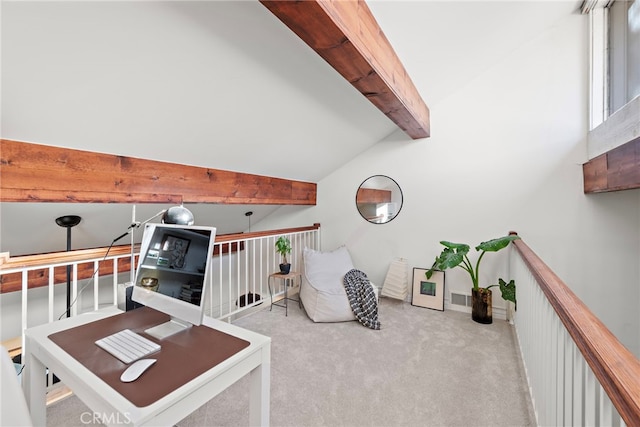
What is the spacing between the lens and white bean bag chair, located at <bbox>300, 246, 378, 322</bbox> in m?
2.82

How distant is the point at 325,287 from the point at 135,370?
2.17 metres

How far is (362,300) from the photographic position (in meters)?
2.87

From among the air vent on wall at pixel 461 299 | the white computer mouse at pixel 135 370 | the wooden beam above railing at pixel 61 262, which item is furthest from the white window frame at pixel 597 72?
the white computer mouse at pixel 135 370

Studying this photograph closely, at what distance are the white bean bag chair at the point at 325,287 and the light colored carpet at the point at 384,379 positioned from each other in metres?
0.11

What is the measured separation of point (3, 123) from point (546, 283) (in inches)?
107

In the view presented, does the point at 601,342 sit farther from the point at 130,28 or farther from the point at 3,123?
the point at 3,123

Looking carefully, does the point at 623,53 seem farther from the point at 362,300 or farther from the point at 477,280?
the point at 362,300

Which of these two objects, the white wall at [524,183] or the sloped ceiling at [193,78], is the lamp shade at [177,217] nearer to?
the sloped ceiling at [193,78]

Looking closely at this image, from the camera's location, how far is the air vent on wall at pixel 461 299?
316 centimetres

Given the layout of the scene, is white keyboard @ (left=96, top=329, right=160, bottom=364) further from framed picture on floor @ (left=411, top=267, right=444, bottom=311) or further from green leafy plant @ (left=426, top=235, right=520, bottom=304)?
A: framed picture on floor @ (left=411, top=267, right=444, bottom=311)

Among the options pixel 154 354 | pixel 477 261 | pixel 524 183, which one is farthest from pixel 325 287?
pixel 524 183

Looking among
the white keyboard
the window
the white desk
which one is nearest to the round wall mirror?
the window

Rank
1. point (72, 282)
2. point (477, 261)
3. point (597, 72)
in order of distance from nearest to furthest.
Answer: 1. point (72, 282)
2. point (597, 72)
3. point (477, 261)

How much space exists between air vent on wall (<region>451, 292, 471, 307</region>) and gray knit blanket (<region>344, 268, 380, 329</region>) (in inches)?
40.5
